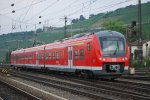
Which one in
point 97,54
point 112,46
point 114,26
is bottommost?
point 97,54

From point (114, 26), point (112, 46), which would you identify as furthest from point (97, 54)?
point (114, 26)

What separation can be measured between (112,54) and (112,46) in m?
0.62

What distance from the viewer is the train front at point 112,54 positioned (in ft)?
76.4

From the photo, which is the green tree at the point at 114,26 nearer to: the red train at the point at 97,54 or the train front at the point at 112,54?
the red train at the point at 97,54

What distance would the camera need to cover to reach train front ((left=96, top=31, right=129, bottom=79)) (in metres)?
23.3

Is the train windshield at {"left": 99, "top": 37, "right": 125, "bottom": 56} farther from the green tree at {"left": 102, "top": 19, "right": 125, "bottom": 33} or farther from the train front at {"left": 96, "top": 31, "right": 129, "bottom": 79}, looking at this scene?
the green tree at {"left": 102, "top": 19, "right": 125, "bottom": 33}

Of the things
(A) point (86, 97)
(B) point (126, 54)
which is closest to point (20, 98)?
(A) point (86, 97)

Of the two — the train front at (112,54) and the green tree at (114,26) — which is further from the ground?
the green tree at (114,26)

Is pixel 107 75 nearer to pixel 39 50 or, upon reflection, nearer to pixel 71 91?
pixel 71 91

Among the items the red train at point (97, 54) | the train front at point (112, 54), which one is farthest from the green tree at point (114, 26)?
the train front at point (112, 54)

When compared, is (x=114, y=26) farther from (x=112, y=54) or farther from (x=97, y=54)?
(x=97, y=54)

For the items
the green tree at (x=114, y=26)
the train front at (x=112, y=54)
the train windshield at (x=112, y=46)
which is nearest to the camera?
the train front at (x=112, y=54)

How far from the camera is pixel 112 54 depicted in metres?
23.5

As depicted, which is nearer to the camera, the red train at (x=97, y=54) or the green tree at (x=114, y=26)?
the red train at (x=97, y=54)
